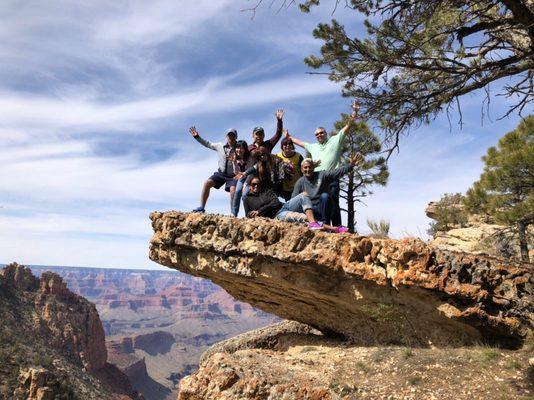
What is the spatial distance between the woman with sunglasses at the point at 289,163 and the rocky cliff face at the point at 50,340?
42203 mm

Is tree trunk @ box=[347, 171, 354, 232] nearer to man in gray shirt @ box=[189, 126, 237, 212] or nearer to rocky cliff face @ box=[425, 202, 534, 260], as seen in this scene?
rocky cliff face @ box=[425, 202, 534, 260]

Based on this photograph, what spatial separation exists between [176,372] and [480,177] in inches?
6662

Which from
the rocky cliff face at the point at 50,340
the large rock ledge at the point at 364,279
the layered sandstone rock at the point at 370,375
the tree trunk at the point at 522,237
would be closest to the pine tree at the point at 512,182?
the tree trunk at the point at 522,237

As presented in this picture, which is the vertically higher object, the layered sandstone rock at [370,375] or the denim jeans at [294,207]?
the denim jeans at [294,207]

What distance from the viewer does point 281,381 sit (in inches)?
258

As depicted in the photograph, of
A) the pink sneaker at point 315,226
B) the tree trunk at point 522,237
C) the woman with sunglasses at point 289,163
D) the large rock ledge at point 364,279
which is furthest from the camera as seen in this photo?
the tree trunk at point 522,237

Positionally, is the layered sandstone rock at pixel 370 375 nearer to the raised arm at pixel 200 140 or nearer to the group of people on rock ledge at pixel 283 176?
the group of people on rock ledge at pixel 283 176

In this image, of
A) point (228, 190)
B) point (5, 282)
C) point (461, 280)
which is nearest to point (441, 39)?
point (461, 280)

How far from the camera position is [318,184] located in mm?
8086

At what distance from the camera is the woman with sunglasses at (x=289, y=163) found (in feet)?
29.7

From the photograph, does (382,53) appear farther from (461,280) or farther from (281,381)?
(281,381)

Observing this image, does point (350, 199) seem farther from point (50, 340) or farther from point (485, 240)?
point (50, 340)

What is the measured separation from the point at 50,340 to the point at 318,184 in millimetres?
71367

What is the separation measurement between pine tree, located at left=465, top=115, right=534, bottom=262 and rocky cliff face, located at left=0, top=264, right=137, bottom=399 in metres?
43.6
